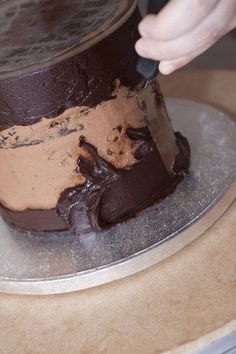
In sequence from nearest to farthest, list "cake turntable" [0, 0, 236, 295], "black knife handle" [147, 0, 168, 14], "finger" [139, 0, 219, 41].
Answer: "finger" [139, 0, 219, 41] → "black knife handle" [147, 0, 168, 14] → "cake turntable" [0, 0, 236, 295]

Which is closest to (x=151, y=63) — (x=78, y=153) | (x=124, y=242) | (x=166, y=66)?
(x=166, y=66)

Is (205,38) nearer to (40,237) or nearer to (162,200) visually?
(162,200)

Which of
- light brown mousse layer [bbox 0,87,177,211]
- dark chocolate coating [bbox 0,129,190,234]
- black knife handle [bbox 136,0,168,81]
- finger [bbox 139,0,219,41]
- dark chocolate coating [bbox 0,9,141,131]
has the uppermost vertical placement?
finger [bbox 139,0,219,41]

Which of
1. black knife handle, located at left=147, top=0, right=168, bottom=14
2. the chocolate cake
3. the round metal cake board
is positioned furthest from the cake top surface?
the round metal cake board

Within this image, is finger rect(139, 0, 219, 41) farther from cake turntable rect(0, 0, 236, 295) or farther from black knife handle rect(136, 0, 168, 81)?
cake turntable rect(0, 0, 236, 295)

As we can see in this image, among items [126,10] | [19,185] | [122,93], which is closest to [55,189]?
[19,185]

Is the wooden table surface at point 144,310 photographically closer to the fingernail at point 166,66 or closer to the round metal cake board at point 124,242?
the round metal cake board at point 124,242
